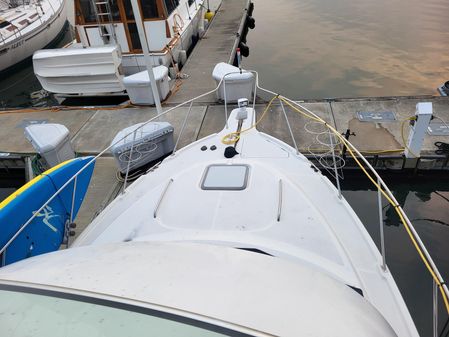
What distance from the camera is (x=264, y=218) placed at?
9.13ft

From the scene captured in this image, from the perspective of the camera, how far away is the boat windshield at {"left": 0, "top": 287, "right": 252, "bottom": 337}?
1.15m

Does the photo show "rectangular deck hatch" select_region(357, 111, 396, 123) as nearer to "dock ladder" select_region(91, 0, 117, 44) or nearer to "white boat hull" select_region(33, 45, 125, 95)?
"white boat hull" select_region(33, 45, 125, 95)

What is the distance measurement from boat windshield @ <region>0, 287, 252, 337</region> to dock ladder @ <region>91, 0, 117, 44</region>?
8529mm

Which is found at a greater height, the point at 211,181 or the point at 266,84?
the point at 211,181

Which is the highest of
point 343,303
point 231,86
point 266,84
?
point 343,303

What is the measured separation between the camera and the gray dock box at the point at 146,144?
17.3 feet

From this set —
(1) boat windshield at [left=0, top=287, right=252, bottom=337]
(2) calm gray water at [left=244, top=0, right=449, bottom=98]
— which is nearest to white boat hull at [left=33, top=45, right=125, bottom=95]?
(2) calm gray water at [left=244, top=0, right=449, bottom=98]

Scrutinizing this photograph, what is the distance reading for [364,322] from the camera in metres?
1.41

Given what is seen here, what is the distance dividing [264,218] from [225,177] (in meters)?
0.66

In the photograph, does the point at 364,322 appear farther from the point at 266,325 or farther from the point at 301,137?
the point at 301,137

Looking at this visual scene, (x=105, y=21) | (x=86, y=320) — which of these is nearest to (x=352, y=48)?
(x=105, y=21)

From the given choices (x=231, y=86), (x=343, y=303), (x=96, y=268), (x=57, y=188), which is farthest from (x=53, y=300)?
(x=231, y=86)

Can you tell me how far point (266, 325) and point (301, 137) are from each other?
506 cm

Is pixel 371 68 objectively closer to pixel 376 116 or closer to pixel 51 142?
pixel 376 116
